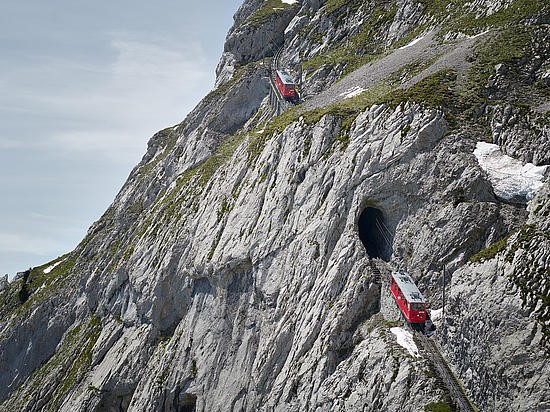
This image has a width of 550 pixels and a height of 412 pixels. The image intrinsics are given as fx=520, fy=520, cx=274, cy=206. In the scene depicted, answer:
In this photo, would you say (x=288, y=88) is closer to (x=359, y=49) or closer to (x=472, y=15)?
(x=359, y=49)

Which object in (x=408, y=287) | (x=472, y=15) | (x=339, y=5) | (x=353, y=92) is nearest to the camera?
(x=408, y=287)

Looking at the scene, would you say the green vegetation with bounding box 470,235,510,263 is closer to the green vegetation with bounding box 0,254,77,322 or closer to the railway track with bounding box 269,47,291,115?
the railway track with bounding box 269,47,291,115

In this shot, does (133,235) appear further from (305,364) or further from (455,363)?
(455,363)

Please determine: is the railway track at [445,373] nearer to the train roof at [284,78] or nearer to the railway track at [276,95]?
the railway track at [276,95]

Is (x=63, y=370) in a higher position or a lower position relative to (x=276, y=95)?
lower

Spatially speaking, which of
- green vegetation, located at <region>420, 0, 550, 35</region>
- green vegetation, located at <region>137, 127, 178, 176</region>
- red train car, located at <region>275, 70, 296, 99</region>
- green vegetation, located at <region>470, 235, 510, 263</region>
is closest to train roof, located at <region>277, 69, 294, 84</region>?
Result: red train car, located at <region>275, 70, 296, 99</region>

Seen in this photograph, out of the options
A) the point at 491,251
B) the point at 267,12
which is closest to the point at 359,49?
the point at 267,12
